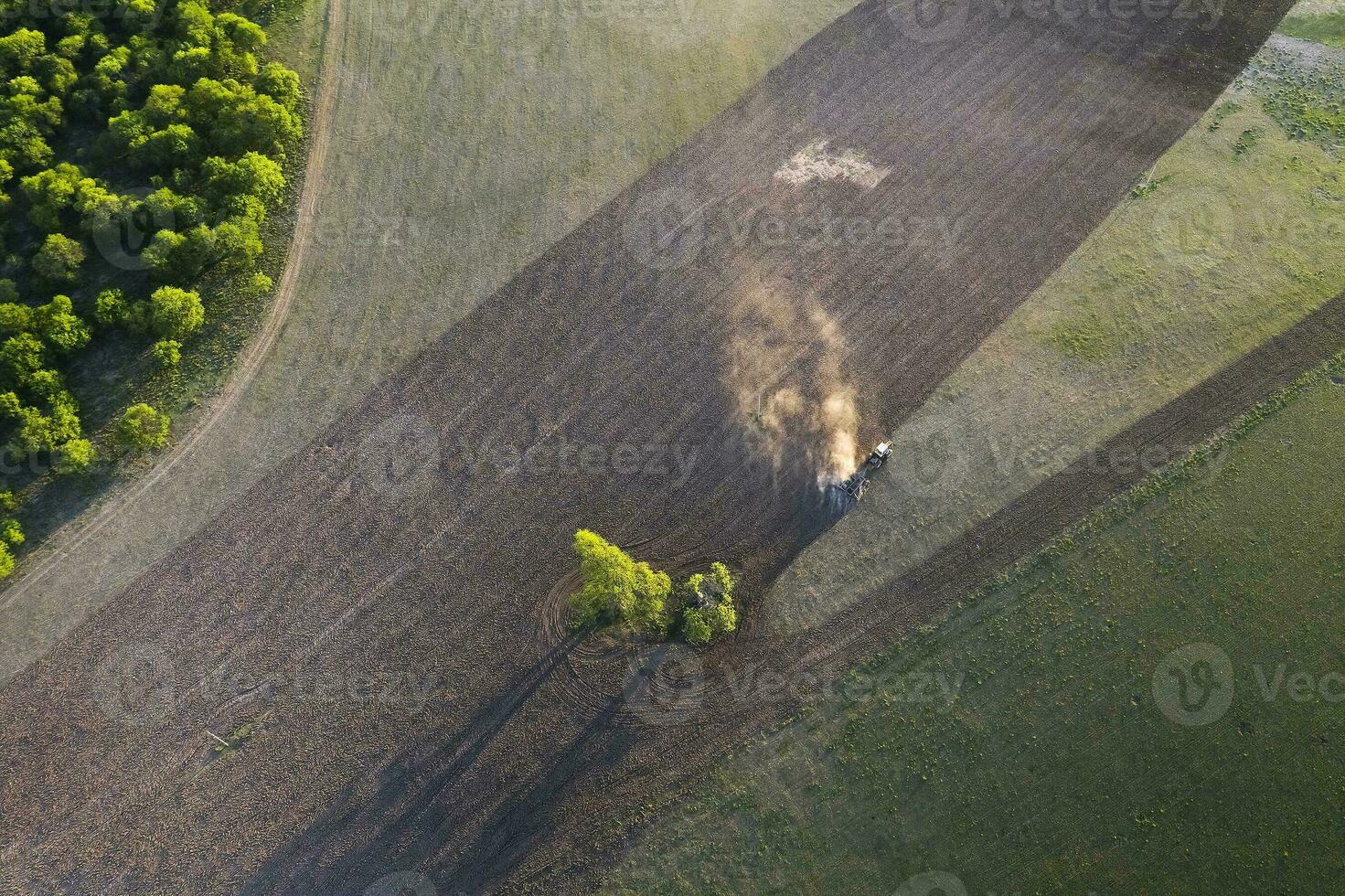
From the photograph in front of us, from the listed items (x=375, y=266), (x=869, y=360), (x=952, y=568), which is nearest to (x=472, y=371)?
(x=375, y=266)

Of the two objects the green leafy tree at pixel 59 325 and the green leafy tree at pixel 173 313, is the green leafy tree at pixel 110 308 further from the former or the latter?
the green leafy tree at pixel 173 313

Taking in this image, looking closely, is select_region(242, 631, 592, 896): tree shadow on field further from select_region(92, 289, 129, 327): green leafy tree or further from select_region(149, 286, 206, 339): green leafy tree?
select_region(92, 289, 129, 327): green leafy tree

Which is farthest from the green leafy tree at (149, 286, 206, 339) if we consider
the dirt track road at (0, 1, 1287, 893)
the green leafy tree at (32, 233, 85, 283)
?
the dirt track road at (0, 1, 1287, 893)

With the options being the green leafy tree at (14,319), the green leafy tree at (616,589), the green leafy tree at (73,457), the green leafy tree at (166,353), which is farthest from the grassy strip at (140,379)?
the green leafy tree at (616,589)

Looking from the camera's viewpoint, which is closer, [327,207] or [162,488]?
[162,488]

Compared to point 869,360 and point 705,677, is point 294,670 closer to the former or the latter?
point 705,677

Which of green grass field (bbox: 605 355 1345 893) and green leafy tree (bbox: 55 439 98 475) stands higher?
green leafy tree (bbox: 55 439 98 475)
